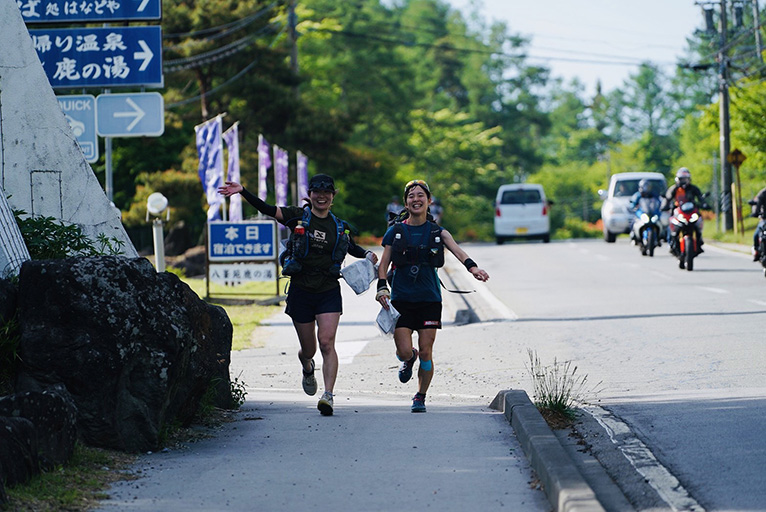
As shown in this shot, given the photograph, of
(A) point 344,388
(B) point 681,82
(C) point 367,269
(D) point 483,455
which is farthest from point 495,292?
(B) point 681,82

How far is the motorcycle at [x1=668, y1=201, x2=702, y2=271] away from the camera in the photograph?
2364 centimetres

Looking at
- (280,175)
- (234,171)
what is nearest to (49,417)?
(234,171)

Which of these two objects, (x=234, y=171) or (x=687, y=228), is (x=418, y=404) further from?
(x=234, y=171)

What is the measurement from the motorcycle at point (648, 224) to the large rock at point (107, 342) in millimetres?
22146

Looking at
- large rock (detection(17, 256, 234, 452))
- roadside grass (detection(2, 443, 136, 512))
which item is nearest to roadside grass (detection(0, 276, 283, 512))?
roadside grass (detection(2, 443, 136, 512))

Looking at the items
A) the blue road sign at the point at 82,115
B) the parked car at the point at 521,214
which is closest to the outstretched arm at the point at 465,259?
the blue road sign at the point at 82,115

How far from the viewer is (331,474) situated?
6566mm

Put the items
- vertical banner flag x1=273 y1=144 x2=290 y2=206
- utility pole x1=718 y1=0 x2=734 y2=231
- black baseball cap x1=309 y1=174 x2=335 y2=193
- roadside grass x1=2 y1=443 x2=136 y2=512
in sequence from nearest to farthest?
roadside grass x1=2 y1=443 x2=136 y2=512 < black baseball cap x1=309 y1=174 x2=335 y2=193 < vertical banner flag x1=273 y1=144 x2=290 y2=206 < utility pole x1=718 y1=0 x2=734 y2=231

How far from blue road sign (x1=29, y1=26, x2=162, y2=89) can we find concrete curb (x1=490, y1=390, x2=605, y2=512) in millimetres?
8950

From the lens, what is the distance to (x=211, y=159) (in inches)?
999

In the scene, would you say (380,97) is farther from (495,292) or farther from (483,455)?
(483,455)

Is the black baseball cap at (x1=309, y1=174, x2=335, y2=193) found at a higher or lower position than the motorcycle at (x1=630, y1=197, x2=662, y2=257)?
higher

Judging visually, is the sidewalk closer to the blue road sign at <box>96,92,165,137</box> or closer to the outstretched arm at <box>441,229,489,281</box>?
the outstretched arm at <box>441,229,489,281</box>

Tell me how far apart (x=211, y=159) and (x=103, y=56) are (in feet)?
31.0
